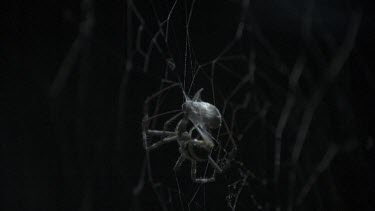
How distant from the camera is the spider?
2.59ft

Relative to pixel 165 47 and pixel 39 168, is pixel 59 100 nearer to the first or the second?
pixel 39 168

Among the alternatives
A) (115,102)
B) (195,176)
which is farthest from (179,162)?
(115,102)

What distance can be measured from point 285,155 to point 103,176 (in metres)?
0.50

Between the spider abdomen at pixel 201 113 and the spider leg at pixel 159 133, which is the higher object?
the spider abdomen at pixel 201 113

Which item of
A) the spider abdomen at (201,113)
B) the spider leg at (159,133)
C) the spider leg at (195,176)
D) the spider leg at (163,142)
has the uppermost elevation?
the spider abdomen at (201,113)

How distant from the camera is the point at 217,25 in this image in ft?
3.05

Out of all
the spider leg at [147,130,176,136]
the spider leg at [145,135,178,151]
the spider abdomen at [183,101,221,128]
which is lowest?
the spider leg at [145,135,178,151]

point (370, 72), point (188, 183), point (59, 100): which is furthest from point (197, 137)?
point (370, 72)

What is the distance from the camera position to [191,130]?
2.72ft

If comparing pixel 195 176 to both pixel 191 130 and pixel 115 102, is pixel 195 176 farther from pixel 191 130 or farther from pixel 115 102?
pixel 115 102

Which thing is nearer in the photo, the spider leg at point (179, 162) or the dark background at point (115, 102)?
the dark background at point (115, 102)

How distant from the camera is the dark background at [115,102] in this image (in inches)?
23.0

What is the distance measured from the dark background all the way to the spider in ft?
0.07

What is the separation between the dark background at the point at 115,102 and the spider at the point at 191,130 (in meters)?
0.02
